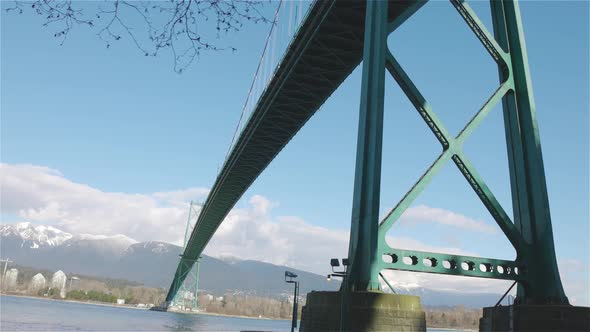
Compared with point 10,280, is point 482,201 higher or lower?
higher

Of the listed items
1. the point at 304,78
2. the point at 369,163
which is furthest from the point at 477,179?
the point at 304,78

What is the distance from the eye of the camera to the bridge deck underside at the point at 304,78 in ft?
59.6

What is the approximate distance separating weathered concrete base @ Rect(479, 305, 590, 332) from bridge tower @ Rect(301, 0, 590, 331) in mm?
19

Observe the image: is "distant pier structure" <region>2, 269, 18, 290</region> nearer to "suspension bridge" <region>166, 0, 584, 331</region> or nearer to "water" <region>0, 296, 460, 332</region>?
"water" <region>0, 296, 460, 332</region>

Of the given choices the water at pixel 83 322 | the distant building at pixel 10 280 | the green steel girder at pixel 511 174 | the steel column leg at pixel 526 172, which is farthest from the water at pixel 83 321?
the distant building at pixel 10 280

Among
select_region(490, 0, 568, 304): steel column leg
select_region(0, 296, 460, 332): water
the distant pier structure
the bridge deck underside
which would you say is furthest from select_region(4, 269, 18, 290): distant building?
select_region(490, 0, 568, 304): steel column leg

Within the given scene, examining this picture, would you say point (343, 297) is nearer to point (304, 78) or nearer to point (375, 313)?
point (375, 313)

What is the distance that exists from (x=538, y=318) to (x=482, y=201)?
9.11 feet

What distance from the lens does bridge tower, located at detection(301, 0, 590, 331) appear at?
8.98m

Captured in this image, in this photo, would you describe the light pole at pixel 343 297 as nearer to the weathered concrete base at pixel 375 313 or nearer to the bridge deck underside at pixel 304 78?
the weathered concrete base at pixel 375 313

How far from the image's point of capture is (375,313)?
28.3 ft

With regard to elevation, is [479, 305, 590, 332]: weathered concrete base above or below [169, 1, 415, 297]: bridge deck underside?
below

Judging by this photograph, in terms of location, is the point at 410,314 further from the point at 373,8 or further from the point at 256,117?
the point at 256,117

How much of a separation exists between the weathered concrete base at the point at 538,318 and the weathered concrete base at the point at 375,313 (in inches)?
88.7
